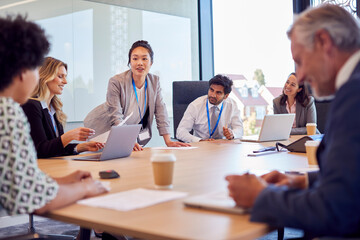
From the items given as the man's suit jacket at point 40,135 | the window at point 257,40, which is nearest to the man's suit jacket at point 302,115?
the window at point 257,40

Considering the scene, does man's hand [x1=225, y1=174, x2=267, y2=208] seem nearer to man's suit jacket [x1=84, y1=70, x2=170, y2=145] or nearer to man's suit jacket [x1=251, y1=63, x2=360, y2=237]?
man's suit jacket [x1=251, y1=63, x2=360, y2=237]

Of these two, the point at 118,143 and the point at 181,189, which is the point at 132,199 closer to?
the point at 181,189

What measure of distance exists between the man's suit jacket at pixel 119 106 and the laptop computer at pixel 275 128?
81 cm

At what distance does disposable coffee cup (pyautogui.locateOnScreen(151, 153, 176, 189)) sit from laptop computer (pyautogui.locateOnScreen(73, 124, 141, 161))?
0.86m

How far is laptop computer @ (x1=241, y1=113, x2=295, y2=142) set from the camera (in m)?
3.53

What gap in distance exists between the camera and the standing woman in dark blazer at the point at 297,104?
4395 millimetres

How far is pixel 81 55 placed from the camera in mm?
5156

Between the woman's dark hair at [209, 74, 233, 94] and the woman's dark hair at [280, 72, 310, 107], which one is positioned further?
the woman's dark hair at [280, 72, 310, 107]

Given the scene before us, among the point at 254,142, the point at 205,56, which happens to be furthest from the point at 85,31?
the point at 254,142

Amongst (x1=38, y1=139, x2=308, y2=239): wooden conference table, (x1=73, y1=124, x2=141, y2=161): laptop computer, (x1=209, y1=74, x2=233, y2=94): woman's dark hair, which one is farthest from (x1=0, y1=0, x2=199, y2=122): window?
(x1=38, y1=139, x2=308, y2=239): wooden conference table

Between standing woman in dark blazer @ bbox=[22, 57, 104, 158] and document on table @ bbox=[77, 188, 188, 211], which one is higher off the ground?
standing woman in dark blazer @ bbox=[22, 57, 104, 158]

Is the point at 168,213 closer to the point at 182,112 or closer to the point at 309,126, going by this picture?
the point at 309,126

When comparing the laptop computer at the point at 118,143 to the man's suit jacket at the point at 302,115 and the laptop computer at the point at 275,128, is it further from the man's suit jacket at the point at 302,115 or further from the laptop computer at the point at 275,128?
the man's suit jacket at the point at 302,115

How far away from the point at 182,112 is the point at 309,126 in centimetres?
136
